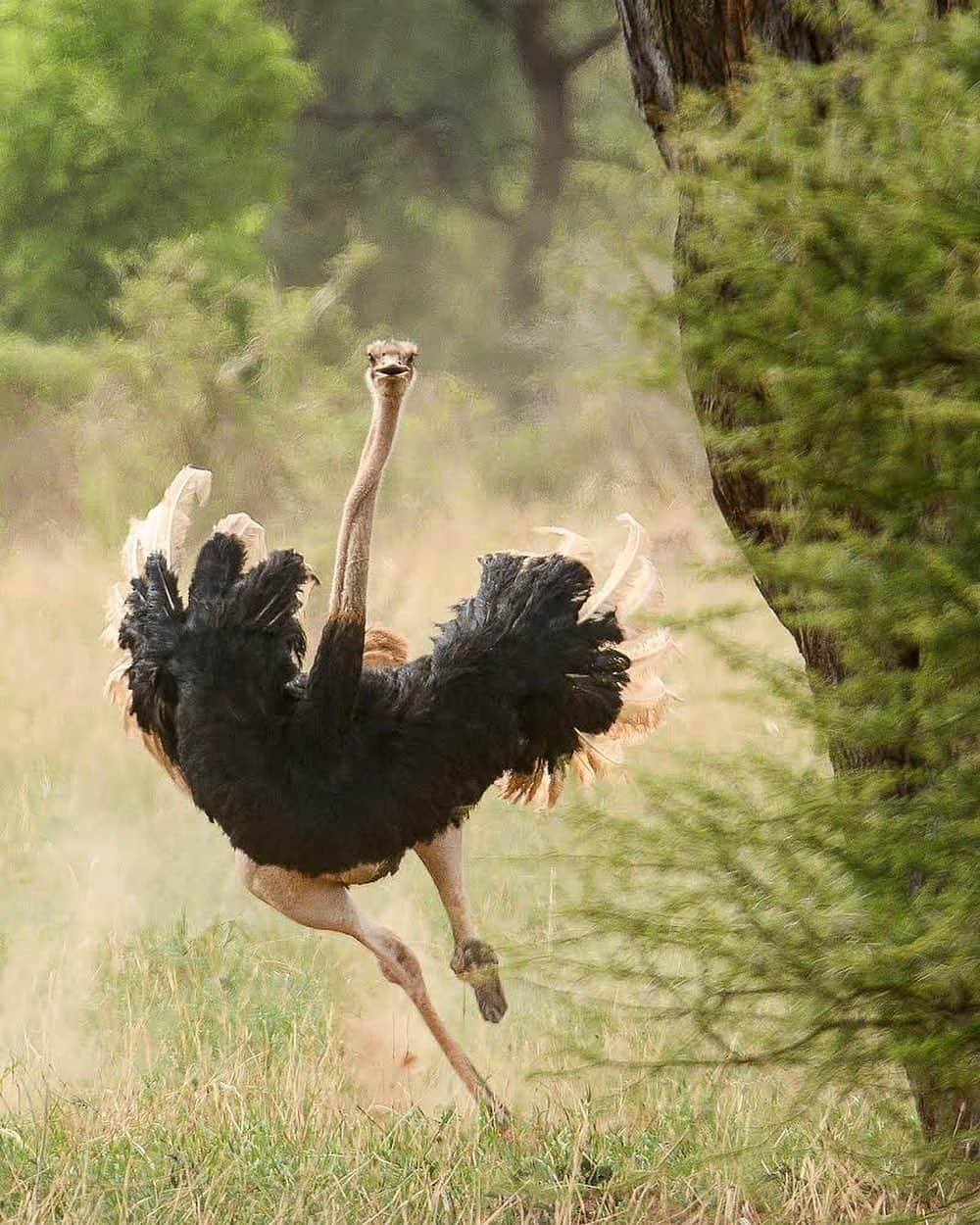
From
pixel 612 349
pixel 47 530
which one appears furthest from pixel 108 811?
pixel 612 349

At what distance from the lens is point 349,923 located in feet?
14.6

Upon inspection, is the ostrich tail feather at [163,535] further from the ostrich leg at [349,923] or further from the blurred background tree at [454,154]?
the blurred background tree at [454,154]

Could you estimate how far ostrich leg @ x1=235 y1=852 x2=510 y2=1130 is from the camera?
433 cm

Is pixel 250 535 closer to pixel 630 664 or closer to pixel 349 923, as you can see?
pixel 630 664

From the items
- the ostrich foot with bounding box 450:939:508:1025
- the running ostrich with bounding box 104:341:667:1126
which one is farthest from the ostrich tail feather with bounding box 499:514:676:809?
the ostrich foot with bounding box 450:939:508:1025

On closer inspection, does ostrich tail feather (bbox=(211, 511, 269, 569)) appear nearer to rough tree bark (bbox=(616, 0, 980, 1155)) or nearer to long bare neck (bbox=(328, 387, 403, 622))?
long bare neck (bbox=(328, 387, 403, 622))

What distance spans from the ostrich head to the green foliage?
42.2 feet

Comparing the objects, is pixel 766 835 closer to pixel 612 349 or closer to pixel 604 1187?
pixel 604 1187

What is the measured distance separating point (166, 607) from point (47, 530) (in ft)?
31.2

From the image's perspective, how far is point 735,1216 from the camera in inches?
153

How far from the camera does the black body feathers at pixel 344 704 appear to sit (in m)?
4.13

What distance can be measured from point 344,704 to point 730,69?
150 centimetres

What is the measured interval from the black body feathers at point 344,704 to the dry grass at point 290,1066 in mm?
394

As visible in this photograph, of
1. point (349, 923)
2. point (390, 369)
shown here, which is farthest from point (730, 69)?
point (349, 923)
